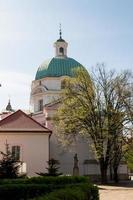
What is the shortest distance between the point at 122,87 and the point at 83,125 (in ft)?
18.1

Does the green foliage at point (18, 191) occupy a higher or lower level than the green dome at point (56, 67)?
lower

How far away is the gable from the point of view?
41156 mm

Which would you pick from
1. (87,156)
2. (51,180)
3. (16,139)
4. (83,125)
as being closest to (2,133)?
(16,139)

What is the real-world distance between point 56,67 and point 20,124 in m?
15.1

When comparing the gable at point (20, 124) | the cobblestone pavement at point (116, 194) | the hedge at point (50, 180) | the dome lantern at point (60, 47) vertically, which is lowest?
the cobblestone pavement at point (116, 194)

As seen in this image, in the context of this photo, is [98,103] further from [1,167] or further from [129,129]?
[1,167]

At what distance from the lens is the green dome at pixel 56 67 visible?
5425 cm

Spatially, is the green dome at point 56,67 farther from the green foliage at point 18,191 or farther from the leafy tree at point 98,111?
the green foliage at point 18,191

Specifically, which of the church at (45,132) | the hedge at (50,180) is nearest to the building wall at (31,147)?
the church at (45,132)

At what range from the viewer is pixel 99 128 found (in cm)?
4066

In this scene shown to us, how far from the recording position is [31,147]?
40.3 meters

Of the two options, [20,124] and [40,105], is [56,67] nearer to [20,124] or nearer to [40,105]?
[40,105]

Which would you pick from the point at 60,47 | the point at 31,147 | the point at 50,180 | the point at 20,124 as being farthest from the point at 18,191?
the point at 60,47

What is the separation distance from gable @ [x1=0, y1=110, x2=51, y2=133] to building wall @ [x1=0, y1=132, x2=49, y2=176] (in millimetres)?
605
